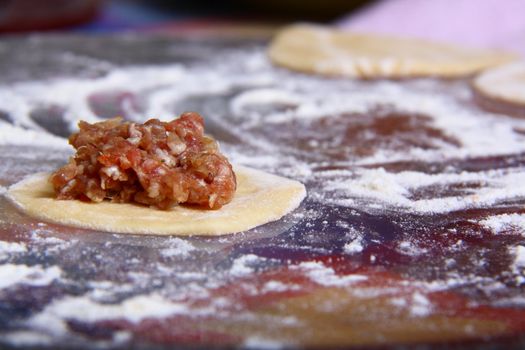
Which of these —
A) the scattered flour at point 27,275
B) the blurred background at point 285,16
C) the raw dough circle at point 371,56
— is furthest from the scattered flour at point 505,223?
the blurred background at point 285,16

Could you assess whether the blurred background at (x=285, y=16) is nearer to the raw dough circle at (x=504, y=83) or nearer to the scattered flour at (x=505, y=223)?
the raw dough circle at (x=504, y=83)

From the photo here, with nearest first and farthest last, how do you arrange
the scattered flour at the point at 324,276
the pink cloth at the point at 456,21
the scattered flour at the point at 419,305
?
the scattered flour at the point at 419,305, the scattered flour at the point at 324,276, the pink cloth at the point at 456,21

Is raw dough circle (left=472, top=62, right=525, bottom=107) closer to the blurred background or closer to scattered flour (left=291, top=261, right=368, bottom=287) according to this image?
the blurred background

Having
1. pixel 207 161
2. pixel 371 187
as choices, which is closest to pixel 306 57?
pixel 371 187

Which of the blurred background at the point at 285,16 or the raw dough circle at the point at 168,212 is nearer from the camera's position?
the raw dough circle at the point at 168,212

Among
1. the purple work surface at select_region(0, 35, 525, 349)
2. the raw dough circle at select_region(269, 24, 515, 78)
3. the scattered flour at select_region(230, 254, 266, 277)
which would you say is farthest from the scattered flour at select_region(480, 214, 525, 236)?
the raw dough circle at select_region(269, 24, 515, 78)

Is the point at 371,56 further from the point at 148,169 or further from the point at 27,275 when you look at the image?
the point at 27,275
